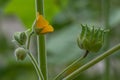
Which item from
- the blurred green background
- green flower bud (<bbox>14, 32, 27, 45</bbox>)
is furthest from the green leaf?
green flower bud (<bbox>14, 32, 27, 45</bbox>)

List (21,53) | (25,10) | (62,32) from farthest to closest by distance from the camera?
(62,32)
(25,10)
(21,53)

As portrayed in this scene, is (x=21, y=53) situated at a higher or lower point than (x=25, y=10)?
higher

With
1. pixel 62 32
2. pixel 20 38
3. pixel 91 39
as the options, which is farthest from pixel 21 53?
pixel 62 32

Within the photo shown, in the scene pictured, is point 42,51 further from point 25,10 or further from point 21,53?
point 25,10

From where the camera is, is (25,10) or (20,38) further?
(25,10)

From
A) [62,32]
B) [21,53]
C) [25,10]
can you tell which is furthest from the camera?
[62,32]

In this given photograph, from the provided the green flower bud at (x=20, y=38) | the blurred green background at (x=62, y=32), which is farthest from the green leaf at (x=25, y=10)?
the green flower bud at (x=20, y=38)

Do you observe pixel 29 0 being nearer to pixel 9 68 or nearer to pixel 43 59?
pixel 9 68
